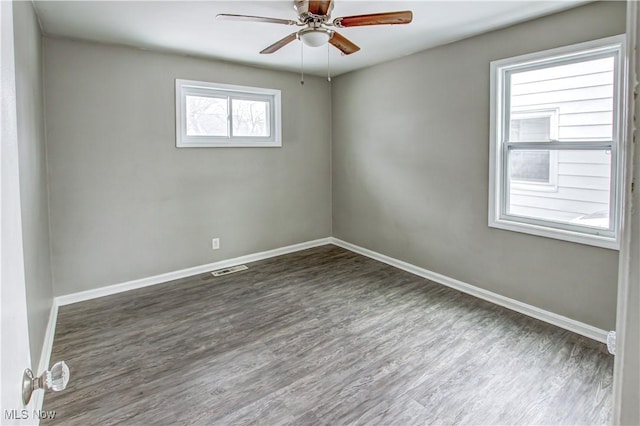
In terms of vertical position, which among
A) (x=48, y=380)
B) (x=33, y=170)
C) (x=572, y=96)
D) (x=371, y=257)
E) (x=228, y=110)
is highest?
(x=228, y=110)

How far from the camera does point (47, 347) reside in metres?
2.59

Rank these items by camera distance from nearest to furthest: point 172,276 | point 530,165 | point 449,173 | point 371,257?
point 530,165 → point 449,173 → point 172,276 → point 371,257

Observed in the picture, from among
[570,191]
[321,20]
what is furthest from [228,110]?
[570,191]

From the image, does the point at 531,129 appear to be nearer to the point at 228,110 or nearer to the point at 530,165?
the point at 530,165

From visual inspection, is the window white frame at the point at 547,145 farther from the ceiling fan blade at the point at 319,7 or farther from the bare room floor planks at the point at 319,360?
the ceiling fan blade at the point at 319,7

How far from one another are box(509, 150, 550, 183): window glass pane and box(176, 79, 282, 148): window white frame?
2.83m

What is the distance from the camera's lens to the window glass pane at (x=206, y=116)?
412cm

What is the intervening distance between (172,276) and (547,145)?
3.95m

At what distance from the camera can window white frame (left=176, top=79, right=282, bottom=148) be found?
3.96 meters

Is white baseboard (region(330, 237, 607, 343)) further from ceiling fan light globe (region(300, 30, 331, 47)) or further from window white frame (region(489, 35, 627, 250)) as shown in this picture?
ceiling fan light globe (region(300, 30, 331, 47))

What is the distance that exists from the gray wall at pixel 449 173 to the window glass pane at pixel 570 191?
22 centimetres

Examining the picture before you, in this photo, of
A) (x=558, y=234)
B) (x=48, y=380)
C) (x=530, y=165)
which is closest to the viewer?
(x=48, y=380)

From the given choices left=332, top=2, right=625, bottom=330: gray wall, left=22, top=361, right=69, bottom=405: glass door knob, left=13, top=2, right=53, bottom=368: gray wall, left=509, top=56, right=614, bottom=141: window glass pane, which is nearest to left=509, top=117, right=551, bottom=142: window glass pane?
left=509, top=56, right=614, bottom=141: window glass pane

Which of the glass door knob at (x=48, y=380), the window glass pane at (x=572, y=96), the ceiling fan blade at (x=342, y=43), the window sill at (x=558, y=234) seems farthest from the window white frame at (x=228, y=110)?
the glass door knob at (x=48, y=380)
